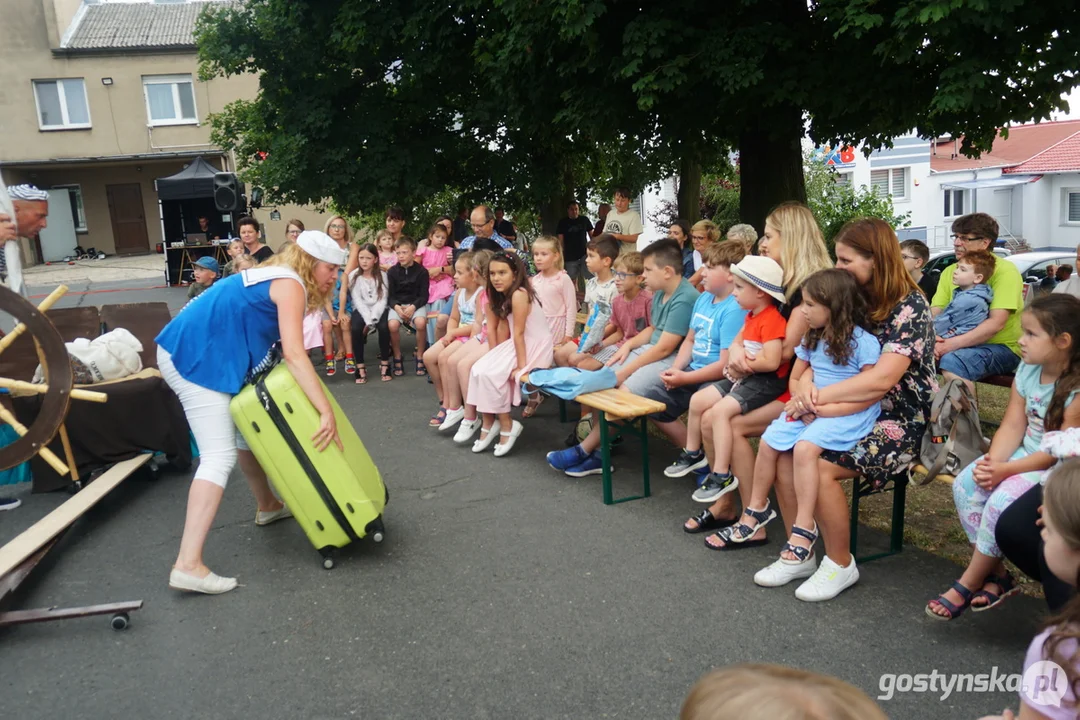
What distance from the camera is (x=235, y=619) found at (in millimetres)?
4180

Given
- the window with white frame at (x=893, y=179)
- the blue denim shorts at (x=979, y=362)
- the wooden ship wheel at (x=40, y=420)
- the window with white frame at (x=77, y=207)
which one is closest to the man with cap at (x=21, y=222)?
the wooden ship wheel at (x=40, y=420)

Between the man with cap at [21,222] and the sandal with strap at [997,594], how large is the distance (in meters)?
4.96

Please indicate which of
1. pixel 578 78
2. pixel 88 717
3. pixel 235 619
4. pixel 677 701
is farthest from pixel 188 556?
pixel 578 78

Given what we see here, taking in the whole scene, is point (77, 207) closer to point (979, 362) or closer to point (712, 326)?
point (712, 326)

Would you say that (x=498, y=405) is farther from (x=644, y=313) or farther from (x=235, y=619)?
(x=235, y=619)

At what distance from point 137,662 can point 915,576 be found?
3.49 m

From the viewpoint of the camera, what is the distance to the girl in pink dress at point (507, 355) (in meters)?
6.67

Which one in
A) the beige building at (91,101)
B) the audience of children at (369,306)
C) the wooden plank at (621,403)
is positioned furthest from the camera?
the beige building at (91,101)

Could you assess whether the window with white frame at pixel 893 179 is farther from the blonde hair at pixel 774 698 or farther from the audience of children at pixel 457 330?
the blonde hair at pixel 774 698

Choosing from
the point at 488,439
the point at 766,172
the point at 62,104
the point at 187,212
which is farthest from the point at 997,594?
the point at 62,104

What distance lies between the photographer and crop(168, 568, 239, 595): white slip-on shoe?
14.4 feet

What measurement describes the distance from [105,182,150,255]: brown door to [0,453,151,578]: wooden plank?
110 feet

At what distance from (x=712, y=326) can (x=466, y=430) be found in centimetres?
239

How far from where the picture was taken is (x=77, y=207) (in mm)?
35875
